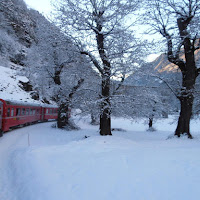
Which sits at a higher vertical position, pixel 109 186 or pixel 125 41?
pixel 125 41

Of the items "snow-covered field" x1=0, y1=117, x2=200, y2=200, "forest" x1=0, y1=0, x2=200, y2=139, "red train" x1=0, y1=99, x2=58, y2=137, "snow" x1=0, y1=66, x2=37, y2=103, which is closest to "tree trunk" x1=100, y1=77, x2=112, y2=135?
"forest" x1=0, y1=0, x2=200, y2=139

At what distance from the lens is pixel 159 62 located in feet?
36.2

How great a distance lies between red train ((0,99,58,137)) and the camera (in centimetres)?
1138

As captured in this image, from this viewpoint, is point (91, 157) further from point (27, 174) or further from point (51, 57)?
point (51, 57)

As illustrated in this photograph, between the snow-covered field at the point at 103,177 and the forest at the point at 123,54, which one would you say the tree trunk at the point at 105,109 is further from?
the snow-covered field at the point at 103,177

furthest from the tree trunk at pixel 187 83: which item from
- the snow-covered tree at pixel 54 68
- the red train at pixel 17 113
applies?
the red train at pixel 17 113

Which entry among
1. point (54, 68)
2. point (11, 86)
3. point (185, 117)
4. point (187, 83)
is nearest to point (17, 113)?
point (54, 68)

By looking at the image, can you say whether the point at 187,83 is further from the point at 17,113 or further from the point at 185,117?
the point at 17,113

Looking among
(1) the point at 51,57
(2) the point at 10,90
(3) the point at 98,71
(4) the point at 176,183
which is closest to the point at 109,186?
(4) the point at 176,183

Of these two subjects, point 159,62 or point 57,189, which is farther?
point 159,62

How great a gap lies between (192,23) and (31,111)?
1555cm

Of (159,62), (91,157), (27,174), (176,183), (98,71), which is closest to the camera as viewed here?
(176,183)

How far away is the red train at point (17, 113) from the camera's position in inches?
448

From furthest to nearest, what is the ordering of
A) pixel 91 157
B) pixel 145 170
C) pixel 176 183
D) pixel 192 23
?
pixel 192 23, pixel 91 157, pixel 145 170, pixel 176 183
